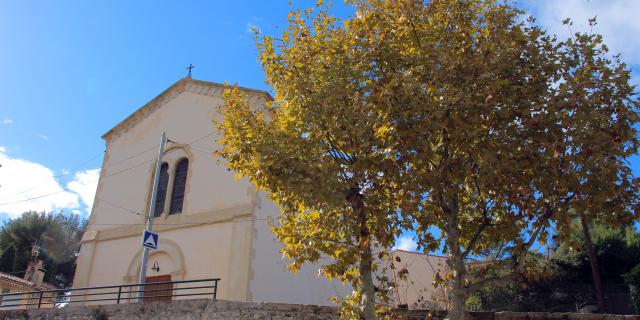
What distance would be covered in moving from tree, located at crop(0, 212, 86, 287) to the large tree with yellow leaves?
113 ft

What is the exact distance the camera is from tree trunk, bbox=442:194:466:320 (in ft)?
24.1

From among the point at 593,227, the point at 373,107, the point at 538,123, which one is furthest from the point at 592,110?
the point at 593,227

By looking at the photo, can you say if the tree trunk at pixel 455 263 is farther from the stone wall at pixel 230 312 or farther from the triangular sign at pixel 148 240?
the triangular sign at pixel 148 240

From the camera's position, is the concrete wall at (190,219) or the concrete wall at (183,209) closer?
the concrete wall at (190,219)

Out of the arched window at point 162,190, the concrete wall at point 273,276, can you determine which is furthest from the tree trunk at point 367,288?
the arched window at point 162,190

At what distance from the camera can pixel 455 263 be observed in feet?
25.2

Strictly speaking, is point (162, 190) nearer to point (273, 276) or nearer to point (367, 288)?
point (273, 276)

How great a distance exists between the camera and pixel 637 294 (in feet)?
58.5

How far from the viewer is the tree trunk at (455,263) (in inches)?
290

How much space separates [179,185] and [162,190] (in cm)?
86

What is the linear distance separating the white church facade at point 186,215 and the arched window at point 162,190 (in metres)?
0.04

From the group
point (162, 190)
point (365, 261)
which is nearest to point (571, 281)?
point (365, 261)

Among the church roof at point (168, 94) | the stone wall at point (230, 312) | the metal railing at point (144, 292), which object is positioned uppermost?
the church roof at point (168, 94)

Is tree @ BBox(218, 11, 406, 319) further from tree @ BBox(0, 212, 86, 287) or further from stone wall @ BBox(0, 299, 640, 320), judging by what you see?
tree @ BBox(0, 212, 86, 287)
